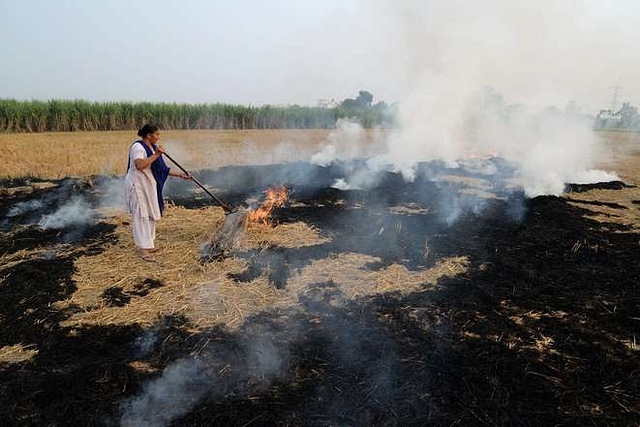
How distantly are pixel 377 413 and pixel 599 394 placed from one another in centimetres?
197

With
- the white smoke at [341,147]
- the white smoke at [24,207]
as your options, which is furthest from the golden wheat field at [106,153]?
the white smoke at [24,207]

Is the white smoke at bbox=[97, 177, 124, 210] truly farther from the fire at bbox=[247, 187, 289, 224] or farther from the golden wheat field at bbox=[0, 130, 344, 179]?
the fire at bbox=[247, 187, 289, 224]

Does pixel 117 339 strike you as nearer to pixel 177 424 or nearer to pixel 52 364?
pixel 52 364

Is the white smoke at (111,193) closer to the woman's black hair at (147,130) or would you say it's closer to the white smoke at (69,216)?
the white smoke at (69,216)

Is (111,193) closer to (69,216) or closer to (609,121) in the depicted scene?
(69,216)

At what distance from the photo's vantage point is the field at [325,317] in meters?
3.33

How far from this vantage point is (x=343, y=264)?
6.24 meters

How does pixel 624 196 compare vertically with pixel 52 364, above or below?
above

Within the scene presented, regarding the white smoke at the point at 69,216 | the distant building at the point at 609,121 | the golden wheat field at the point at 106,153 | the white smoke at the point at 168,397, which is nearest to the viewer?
the white smoke at the point at 168,397

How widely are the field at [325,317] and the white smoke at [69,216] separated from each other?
0.06 metres

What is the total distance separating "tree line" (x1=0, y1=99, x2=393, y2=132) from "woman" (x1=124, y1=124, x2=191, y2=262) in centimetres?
2438

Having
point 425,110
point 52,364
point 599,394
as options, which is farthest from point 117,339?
point 425,110

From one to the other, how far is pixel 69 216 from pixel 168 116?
78.6 ft

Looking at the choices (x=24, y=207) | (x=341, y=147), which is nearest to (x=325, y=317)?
(x=24, y=207)
